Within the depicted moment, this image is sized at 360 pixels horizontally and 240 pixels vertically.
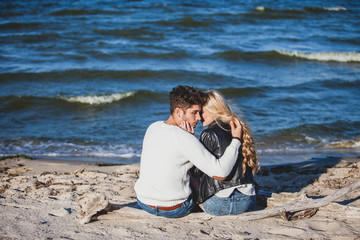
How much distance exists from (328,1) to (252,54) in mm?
15557

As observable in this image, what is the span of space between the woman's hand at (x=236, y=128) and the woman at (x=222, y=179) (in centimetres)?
5

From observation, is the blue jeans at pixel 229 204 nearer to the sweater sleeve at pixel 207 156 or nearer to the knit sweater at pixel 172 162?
the knit sweater at pixel 172 162

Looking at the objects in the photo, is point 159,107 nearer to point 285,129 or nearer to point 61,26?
point 285,129

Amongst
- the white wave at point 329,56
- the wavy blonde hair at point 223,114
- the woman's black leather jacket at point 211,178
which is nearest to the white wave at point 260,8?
the white wave at point 329,56

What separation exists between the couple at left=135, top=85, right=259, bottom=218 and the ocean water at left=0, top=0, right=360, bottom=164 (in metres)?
0.41

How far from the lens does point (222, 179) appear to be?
3393mm

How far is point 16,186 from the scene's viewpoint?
495cm

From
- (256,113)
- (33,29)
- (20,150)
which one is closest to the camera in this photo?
(20,150)

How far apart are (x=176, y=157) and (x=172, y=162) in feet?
0.22

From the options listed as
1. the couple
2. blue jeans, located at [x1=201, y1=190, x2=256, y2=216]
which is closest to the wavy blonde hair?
the couple

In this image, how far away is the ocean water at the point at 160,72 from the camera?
7883 mm

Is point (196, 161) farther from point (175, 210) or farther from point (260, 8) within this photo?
point (260, 8)

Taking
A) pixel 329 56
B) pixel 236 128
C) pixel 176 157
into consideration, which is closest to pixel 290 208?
pixel 236 128

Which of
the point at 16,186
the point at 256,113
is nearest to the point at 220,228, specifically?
the point at 16,186
